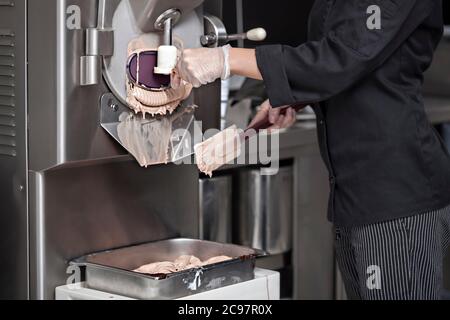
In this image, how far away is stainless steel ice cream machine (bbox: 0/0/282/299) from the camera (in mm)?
1881

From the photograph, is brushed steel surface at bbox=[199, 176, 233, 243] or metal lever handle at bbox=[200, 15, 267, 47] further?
brushed steel surface at bbox=[199, 176, 233, 243]

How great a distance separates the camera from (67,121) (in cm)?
187

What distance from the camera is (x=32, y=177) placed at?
1951 millimetres

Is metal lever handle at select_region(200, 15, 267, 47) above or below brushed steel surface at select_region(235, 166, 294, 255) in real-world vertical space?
above

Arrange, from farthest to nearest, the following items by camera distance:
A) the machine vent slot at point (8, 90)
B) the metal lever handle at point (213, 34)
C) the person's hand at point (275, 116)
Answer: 1. the person's hand at point (275, 116)
2. the metal lever handle at point (213, 34)
3. the machine vent slot at point (8, 90)

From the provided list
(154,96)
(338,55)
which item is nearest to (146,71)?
(154,96)

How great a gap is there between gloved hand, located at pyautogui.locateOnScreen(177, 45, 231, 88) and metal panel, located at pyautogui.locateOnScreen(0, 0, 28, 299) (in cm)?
34

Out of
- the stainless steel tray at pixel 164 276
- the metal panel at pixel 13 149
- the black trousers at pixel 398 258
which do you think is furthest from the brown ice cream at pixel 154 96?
the black trousers at pixel 398 258

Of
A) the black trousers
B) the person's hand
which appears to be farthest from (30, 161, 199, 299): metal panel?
the black trousers

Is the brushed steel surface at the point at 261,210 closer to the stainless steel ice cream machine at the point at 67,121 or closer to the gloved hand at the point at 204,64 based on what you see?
the stainless steel ice cream machine at the point at 67,121

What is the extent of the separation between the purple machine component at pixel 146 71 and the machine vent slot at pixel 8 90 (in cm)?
25

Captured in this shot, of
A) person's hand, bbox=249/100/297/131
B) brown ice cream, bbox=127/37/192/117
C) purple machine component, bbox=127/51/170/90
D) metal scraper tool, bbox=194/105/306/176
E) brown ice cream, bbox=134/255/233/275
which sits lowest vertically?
brown ice cream, bbox=134/255/233/275

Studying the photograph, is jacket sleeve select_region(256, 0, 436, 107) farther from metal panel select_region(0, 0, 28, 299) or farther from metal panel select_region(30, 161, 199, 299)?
metal panel select_region(0, 0, 28, 299)

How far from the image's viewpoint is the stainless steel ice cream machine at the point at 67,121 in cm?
188
